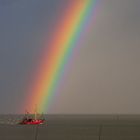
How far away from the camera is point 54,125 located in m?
15.2

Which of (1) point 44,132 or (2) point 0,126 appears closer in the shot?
(1) point 44,132

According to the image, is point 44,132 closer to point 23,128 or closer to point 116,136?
point 23,128

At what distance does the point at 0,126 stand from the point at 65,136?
310 cm

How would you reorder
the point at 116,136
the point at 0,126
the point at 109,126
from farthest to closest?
the point at 0,126
the point at 109,126
the point at 116,136

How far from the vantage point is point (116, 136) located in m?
13.5

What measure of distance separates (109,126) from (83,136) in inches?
50.8

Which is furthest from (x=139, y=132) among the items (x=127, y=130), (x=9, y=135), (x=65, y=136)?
(x=9, y=135)

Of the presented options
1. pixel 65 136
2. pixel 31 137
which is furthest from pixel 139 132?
pixel 31 137

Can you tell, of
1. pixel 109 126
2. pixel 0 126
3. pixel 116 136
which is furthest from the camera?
pixel 0 126

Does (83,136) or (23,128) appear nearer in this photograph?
(83,136)

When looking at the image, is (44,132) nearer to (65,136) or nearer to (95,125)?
(65,136)

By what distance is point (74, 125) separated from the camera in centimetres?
1530

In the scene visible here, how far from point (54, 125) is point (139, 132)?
334cm

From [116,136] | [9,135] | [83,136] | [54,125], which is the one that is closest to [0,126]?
[9,135]
